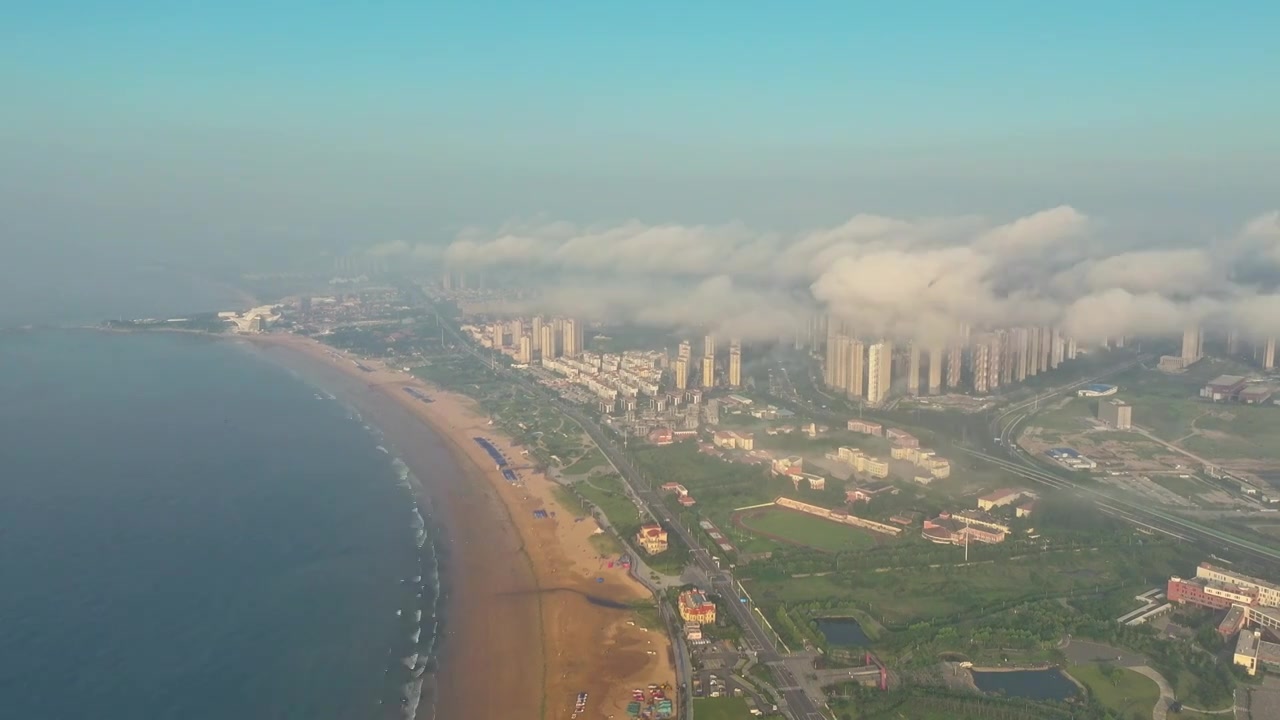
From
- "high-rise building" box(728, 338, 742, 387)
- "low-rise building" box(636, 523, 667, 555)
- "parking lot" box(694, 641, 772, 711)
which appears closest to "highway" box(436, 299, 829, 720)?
"parking lot" box(694, 641, 772, 711)

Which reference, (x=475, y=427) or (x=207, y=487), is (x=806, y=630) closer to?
(x=207, y=487)

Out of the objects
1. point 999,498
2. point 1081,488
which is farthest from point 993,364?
point 999,498

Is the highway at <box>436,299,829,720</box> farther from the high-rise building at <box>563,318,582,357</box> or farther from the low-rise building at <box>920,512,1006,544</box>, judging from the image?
the high-rise building at <box>563,318,582,357</box>

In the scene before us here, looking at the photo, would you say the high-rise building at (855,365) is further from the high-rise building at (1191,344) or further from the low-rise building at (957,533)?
the high-rise building at (1191,344)

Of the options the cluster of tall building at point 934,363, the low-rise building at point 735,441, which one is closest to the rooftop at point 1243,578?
the low-rise building at point 735,441

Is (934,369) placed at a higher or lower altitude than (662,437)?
higher

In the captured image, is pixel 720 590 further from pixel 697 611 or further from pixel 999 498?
pixel 999 498

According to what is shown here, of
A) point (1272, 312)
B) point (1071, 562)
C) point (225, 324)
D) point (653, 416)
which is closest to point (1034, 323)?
point (1272, 312)
